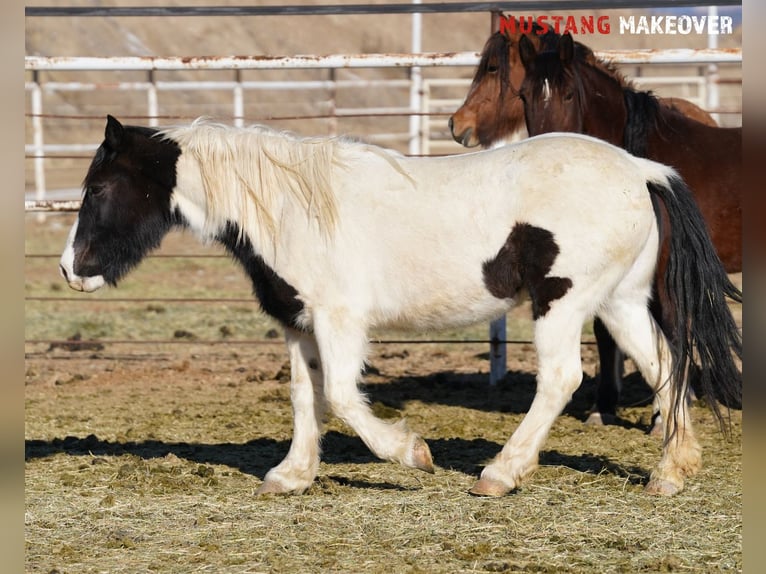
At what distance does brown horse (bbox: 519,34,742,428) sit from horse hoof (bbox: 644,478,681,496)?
1.85 meters

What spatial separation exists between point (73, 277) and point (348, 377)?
4.56 feet

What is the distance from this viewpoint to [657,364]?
4.49 metres

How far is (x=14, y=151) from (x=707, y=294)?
145 inches

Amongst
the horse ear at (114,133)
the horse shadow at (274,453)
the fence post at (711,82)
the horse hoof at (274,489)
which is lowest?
the horse shadow at (274,453)

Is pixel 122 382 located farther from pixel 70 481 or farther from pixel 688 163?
pixel 688 163

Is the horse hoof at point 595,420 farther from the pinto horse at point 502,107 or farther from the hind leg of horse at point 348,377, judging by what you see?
the hind leg of horse at point 348,377

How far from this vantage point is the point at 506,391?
704cm

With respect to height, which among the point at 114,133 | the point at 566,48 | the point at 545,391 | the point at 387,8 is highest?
the point at 387,8

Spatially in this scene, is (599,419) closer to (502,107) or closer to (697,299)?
(697,299)

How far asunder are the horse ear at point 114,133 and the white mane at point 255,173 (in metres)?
0.25

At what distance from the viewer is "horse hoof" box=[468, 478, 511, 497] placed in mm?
4223

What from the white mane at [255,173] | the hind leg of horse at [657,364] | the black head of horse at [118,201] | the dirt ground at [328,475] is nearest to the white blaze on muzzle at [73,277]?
the black head of horse at [118,201]

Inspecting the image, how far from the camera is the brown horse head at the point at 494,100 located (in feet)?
20.0

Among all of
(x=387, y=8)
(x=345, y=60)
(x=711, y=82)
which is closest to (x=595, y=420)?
(x=387, y=8)
